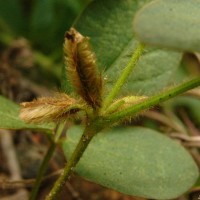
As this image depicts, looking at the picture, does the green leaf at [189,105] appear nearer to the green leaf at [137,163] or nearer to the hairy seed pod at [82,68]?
the green leaf at [137,163]

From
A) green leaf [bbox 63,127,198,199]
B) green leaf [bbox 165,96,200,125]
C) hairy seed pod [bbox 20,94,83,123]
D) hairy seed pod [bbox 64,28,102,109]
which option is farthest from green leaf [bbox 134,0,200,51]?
green leaf [bbox 165,96,200,125]

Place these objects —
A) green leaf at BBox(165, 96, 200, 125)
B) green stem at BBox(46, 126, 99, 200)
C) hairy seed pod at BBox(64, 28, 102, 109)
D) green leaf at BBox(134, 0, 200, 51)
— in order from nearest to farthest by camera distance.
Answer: green leaf at BBox(134, 0, 200, 51) < hairy seed pod at BBox(64, 28, 102, 109) < green stem at BBox(46, 126, 99, 200) < green leaf at BBox(165, 96, 200, 125)

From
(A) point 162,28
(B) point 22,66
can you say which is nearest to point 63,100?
(A) point 162,28

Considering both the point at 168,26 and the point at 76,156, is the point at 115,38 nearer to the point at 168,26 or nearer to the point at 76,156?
the point at 76,156

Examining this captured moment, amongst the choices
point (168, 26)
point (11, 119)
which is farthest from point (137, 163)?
point (168, 26)

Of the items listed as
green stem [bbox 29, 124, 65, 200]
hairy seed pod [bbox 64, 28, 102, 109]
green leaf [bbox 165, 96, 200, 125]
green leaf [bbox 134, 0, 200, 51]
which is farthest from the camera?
green leaf [bbox 165, 96, 200, 125]

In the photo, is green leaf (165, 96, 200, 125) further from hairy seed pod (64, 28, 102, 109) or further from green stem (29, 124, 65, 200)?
hairy seed pod (64, 28, 102, 109)
